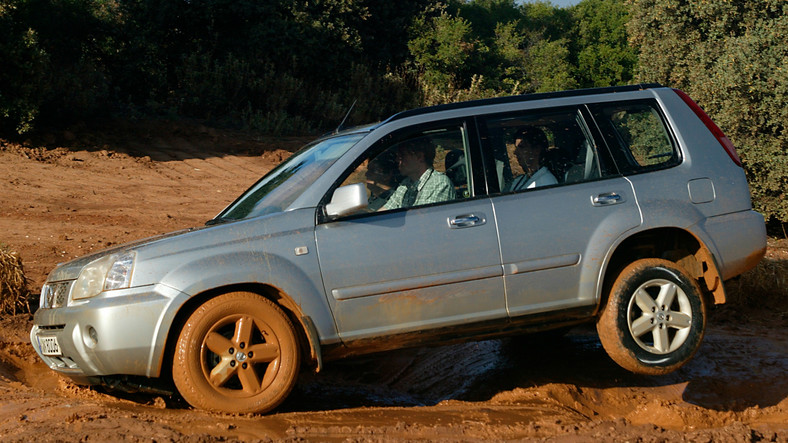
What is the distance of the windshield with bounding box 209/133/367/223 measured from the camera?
5.07 m

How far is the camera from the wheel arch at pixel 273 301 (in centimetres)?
471

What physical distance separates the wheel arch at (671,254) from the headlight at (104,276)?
3056mm

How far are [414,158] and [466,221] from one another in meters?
0.57

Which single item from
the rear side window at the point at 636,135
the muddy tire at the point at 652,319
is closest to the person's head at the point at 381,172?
the rear side window at the point at 636,135

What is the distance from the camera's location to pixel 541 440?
4.59 m

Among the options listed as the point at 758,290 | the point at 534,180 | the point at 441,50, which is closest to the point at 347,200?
the point at 534,180

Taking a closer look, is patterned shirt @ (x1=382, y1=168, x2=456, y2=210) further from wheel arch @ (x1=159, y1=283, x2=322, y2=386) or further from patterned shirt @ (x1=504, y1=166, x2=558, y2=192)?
wheel arch @ (x1=159, y1=283, x2=322, y2=386)

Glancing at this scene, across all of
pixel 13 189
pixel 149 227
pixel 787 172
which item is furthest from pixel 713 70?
pixel 13 189

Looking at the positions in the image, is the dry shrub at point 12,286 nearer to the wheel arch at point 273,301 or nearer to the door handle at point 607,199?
the wheel arch at point 273,301

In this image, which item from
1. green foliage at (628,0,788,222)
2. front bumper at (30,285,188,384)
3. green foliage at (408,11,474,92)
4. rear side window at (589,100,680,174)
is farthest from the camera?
green foliage at (408,11,474,92)

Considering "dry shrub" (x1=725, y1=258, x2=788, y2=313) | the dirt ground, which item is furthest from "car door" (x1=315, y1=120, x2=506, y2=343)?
"dry shrub" (x1=725, y1=258, x2=788, y2=313)

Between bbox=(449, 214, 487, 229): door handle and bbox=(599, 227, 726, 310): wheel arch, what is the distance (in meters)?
1.00

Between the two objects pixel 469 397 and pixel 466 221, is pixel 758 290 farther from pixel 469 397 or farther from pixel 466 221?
pixel 466 221

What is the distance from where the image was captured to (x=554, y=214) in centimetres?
509
